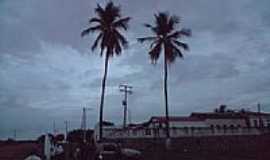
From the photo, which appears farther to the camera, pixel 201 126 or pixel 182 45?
pixel 201 126

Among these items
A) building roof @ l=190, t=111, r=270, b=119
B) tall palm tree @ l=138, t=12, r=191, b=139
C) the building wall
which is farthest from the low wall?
building roof @ l=190, t=111, r=270, b=119

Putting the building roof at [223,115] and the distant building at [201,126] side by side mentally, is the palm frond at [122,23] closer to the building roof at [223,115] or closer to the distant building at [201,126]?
the distant building at [201,126]

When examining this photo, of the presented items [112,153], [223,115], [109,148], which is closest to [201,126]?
[223,115]

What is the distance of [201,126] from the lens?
2544 inches

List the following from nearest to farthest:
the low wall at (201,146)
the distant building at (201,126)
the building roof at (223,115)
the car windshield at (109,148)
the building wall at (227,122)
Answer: the car windshield at (109,148) → the low wall at (201,146) → the distant building at (201,126) → the building wall at (227,122) → the building roof at (223,115)

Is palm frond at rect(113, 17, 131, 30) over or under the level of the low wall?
over

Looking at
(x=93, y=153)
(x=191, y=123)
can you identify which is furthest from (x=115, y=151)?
(x=191, y=123)

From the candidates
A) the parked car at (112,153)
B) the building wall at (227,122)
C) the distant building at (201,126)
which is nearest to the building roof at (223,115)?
the distant building at (201,126)

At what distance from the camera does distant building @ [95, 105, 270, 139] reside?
46.4m

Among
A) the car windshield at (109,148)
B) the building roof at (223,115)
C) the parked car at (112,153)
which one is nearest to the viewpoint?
the parked car at (112,153)

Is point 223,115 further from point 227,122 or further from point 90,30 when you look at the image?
point 90,30

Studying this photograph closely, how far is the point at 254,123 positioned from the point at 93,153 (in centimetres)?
4679

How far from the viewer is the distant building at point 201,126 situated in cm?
4644

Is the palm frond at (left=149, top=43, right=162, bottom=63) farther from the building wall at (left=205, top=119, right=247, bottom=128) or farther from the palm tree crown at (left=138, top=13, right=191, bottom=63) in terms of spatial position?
the building wall at (left=205, top=119, right=247, bottom=128)
